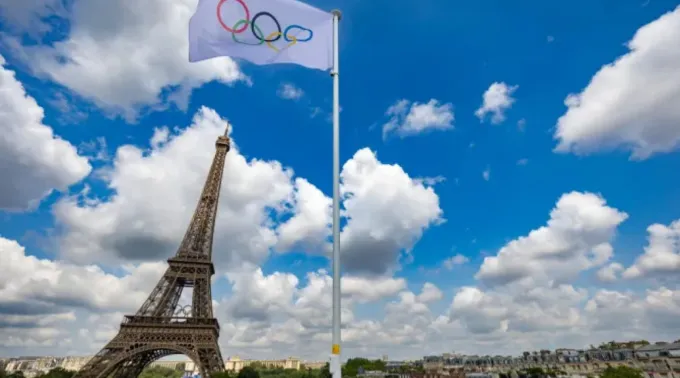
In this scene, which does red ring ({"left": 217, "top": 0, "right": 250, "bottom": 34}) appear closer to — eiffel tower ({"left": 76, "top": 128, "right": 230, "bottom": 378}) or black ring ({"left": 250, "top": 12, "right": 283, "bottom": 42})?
black ring ({"left": 250, "top": 12, "right": 283, "bottom": 42})

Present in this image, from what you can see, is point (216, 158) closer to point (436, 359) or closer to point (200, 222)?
point (200, 222)

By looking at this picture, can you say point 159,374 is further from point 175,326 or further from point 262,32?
point 262,32

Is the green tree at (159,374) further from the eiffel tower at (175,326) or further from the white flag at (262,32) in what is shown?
the white flag at (262,32)

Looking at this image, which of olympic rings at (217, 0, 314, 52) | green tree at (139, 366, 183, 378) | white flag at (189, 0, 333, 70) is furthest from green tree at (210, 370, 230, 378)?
green tree at (139, 366, 183, 378)

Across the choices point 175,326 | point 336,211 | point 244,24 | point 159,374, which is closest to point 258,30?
point 244,24

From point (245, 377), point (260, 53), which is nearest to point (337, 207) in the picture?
point (260, 53)

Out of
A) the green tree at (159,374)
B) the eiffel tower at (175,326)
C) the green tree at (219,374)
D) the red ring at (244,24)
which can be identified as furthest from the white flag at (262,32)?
the green tree at (159,374)
